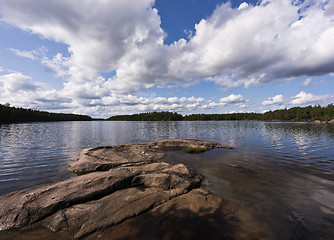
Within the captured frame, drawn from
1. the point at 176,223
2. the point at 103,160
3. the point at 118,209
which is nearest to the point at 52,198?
the point at 118,209

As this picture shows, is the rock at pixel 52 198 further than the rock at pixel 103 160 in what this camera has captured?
No

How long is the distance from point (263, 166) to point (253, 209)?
9.08 metres

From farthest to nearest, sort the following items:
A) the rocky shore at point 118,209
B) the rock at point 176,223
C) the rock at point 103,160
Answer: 1. the rock at point 103,160
2. the rocky shore at point 118,209
3. the rock at point 176,223

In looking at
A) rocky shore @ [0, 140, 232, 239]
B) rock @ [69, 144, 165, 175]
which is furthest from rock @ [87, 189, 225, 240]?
rock @ [69, 144, 165, 175]

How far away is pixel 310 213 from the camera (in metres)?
6.73

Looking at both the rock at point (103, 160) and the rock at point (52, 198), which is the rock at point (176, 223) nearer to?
the rock at point (52, 198)

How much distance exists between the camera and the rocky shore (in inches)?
227

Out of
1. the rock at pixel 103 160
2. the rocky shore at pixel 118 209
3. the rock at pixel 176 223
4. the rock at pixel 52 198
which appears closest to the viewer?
the rock at pixel 176 223

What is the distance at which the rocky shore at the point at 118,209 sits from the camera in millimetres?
5770

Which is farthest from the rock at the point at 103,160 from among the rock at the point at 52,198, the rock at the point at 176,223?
the rock at the point at 176,223

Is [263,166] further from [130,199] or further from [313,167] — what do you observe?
[130,199]

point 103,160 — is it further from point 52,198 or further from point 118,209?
point 118,209

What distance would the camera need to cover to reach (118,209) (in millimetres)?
6977

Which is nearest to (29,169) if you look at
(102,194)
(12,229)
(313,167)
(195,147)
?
(12,229)
